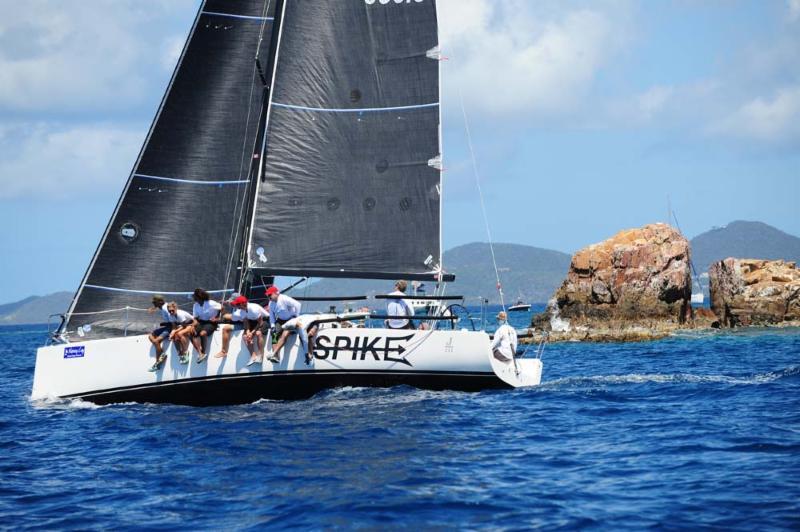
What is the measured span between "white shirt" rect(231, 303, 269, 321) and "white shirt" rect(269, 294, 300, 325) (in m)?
0.17

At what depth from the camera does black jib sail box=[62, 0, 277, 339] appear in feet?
63.6

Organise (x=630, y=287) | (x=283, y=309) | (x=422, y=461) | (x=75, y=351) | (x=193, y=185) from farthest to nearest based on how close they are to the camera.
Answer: (x=630, y=287)
(x=193, y=185)
(x=75, y=351)
(x=283, y=309)
(x=422, y=461)

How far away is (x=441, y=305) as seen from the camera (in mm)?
19250

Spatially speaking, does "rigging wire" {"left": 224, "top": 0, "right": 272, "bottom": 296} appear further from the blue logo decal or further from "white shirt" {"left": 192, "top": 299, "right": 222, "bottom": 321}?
the blue logo decal

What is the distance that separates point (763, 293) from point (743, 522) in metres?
43.9

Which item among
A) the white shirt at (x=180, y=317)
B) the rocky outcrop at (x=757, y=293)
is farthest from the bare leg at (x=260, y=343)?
the rocky outcrop at (x=757, y=293)

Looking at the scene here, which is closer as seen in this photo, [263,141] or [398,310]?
[398,310]

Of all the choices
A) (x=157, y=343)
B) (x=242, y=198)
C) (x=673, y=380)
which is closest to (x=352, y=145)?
(x=242, y=198)

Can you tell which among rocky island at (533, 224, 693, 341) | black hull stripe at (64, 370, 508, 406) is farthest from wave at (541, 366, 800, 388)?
rocky island at (533, 224, 693, 341)

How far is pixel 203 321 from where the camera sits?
1795cm

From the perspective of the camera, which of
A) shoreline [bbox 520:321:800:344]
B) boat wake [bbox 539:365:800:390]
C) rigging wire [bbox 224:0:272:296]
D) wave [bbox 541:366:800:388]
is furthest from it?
shoreline [bbox 520:321:800:344]

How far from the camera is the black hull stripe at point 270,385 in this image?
1798 centimetres

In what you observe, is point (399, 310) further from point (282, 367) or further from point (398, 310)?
point (282, 367)

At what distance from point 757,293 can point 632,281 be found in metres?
6.35
